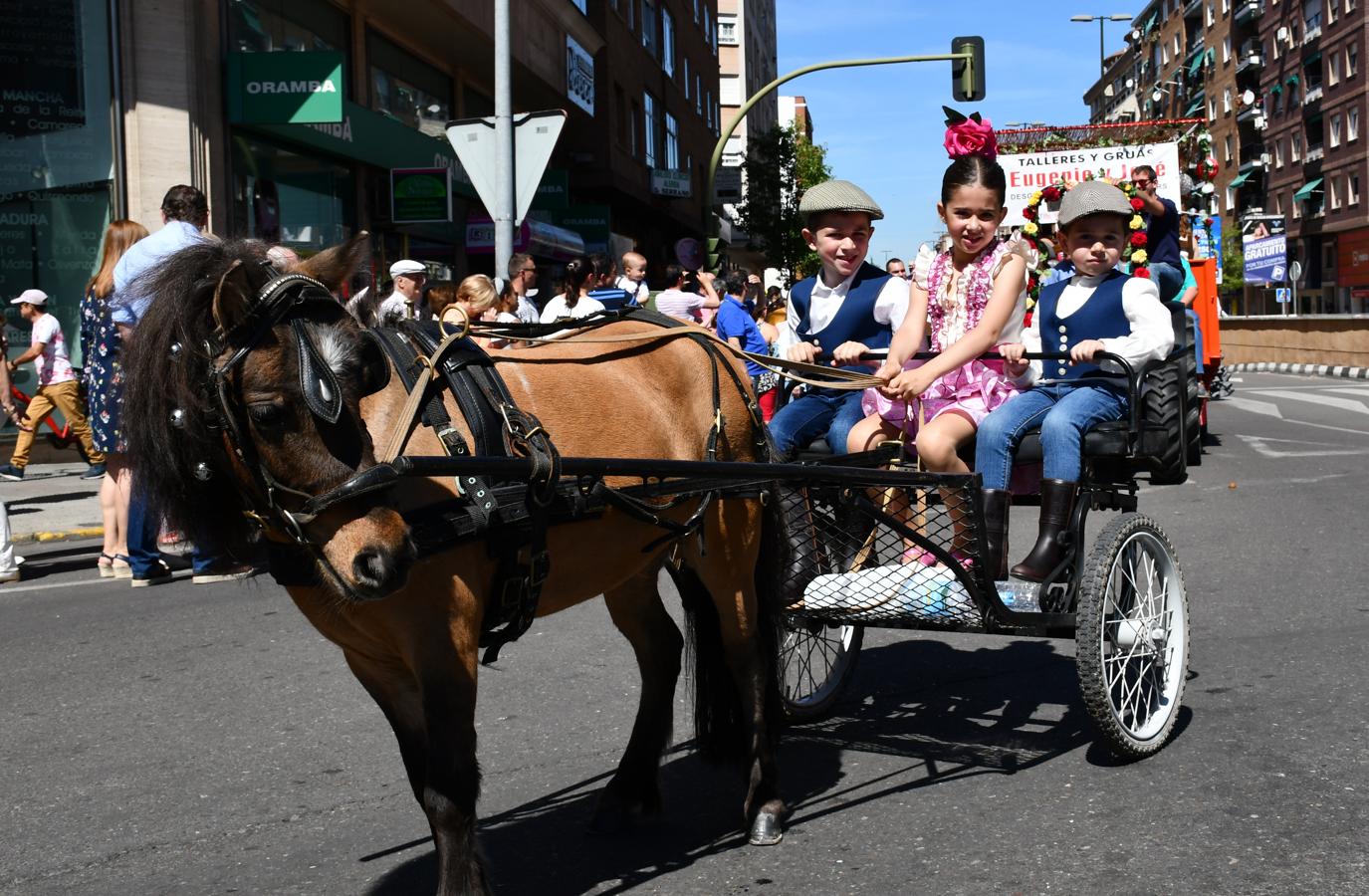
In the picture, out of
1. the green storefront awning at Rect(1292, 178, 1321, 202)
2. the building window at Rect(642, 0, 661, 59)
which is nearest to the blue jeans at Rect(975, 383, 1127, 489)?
the building window at Rect(642, 0, 661, 59)

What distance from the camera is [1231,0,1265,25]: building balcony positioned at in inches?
3054

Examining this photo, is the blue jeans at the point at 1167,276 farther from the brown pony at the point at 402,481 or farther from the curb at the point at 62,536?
the curb at the point at 62,536

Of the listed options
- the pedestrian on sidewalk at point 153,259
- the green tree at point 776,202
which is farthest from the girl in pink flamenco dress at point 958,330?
the green tree at point 776,202

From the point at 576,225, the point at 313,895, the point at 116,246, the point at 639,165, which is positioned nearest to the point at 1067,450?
the point at 313,895

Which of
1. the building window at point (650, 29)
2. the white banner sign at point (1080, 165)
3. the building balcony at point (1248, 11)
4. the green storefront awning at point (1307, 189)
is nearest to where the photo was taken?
the white banner sign at point (1080, 165)

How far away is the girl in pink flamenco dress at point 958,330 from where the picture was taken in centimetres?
503

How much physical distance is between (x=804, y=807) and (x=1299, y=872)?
145cm

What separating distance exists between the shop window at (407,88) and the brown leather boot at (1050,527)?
1722 cm

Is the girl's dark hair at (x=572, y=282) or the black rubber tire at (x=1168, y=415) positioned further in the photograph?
the girl's dark hair at (x=572, y=282)

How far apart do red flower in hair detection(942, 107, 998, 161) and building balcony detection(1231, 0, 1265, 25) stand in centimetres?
8108

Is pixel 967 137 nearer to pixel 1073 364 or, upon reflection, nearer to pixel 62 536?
pixel 1073 364

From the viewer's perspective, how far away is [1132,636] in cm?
492

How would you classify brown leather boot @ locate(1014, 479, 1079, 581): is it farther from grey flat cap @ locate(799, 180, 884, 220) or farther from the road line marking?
the road line marking

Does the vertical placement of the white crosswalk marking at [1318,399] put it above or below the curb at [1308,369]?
below
